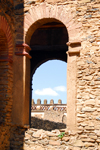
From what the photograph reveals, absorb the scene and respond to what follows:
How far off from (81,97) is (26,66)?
190cm

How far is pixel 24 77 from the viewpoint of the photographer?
6930 millimetres

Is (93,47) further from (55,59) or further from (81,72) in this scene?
(55,59)

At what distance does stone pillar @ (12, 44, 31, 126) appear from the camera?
6.76 metres

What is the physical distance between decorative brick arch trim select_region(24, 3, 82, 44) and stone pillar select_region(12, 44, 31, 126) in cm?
44

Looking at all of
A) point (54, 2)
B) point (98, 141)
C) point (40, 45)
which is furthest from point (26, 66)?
point (40, 45)

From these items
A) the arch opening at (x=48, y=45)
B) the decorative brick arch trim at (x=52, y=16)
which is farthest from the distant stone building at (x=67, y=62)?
the arch opening at (x=48, y=45)

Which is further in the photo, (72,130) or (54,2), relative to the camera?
(54,2)

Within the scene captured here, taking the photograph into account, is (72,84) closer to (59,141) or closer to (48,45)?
(59,141)

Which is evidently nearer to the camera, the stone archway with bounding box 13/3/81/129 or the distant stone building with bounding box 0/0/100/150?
the distant stone building with bounding box 0/0/100/150

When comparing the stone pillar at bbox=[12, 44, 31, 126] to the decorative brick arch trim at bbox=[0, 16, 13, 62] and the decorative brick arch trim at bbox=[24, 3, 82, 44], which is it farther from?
the decorative brick arch trim at bbox=[24, 3, 82, 44]

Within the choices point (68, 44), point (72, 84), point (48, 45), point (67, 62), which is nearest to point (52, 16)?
point (68, 44)

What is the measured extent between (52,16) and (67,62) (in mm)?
1468

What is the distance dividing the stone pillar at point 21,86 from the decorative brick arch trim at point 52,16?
44cm

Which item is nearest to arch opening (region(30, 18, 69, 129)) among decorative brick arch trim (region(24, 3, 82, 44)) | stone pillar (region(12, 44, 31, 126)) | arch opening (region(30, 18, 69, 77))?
arch opening (region(30, 18, 69, 77))
